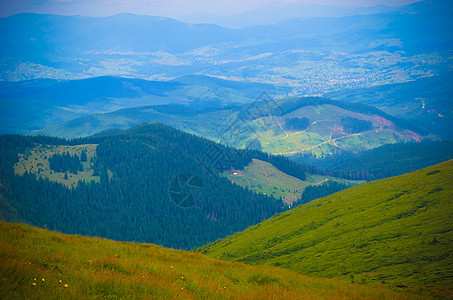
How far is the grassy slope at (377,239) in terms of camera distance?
42562 mm

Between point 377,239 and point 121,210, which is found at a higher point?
point 377,239

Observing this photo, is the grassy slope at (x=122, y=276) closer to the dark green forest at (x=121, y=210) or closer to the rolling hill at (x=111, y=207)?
the rolling hill at (x=111, y=207)

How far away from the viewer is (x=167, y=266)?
79.8 ft

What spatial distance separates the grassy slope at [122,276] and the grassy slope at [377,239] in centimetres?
1356

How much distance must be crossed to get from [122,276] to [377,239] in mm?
51179

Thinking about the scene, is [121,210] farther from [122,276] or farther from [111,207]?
[122,276]

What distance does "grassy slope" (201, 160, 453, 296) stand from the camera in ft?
140

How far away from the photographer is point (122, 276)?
19.7m

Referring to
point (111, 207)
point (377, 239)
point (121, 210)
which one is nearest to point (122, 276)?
point (377, 239)

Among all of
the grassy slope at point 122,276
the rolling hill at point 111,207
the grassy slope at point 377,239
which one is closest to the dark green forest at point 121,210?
the rolling hill at point 111,207

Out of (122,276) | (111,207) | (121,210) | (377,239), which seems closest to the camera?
(122,276)

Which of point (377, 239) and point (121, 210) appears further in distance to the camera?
point (121, 210)

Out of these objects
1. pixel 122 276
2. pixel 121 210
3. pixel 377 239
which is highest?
pixel 122 276

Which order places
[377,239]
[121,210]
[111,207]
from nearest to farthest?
[377,239]
[121,210]
[111,207]
